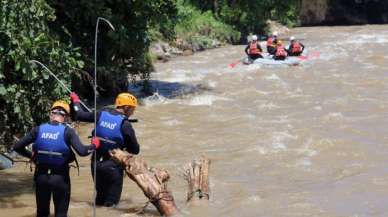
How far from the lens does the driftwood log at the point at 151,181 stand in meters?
7.46

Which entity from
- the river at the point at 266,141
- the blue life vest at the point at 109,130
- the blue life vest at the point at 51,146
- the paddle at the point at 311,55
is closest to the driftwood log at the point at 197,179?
the river at the point at 266,141

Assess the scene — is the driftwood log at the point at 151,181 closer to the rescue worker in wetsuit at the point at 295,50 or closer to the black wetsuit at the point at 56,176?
the black wetsuit at the point at 56,176

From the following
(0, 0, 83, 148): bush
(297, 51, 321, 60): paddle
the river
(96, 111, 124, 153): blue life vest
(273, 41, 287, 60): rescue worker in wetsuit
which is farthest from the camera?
(297, 51, 321, 60): paddle

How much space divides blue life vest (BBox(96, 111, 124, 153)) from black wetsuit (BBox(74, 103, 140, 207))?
0.05 metres

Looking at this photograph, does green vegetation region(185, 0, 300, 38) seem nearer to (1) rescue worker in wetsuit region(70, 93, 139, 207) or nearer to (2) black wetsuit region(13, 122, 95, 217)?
(1) rescue worker in wetsuit region(70, 93, 139, 207)

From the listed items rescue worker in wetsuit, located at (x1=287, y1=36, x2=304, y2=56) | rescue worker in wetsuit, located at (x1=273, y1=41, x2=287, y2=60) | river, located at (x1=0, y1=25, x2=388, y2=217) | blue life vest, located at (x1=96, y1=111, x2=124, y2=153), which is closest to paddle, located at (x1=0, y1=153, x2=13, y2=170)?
river, located at (x1=0, y1=25, x2=388, y2=217)

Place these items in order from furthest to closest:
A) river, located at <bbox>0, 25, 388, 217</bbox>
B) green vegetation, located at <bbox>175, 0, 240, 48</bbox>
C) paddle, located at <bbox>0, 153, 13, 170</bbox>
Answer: green vegetation, located at <bbox>175, 0, 240, 48</bbox> → paddle, located at <bbox>0, 153, 13, 170</bbox> → river, located at <bbox>0, 25, 388, 217</bbox>

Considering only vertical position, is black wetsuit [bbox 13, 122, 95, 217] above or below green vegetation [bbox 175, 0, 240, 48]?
above

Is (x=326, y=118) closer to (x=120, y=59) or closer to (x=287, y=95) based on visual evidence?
(x=287, y=95)

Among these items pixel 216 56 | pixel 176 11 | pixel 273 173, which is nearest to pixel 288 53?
pixel 216 56

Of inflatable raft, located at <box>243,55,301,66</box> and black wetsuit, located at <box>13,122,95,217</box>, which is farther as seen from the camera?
inflatable raft, located at <box>243,55,301,66</box>

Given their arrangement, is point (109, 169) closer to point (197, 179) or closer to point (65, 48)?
A: point (197, 179)

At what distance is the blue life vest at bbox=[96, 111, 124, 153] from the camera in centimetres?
739

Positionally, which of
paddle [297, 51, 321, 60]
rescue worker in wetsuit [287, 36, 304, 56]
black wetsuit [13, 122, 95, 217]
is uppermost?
black wetsuit [13, 122, 95, 217]
